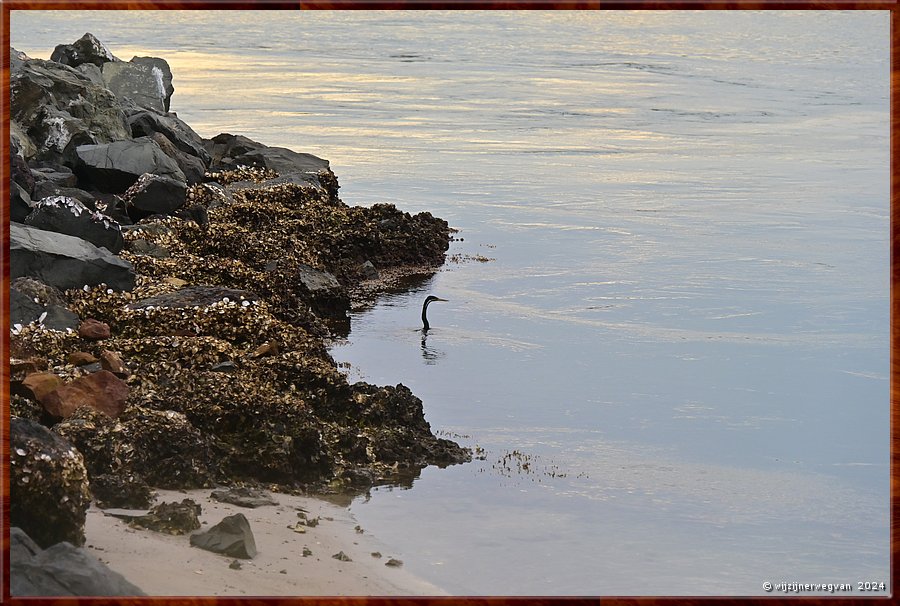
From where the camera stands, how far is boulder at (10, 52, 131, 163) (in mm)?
16672

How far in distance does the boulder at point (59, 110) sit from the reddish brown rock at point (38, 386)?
7.57m

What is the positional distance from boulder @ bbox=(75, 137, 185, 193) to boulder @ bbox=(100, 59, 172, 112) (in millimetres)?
5858

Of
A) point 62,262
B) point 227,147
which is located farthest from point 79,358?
point 227,147

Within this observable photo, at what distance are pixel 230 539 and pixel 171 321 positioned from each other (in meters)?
4.25

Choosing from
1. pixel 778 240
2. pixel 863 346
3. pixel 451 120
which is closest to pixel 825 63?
pixel 451 120

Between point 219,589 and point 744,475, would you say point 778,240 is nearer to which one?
point 744,475

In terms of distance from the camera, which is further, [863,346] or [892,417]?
[863,346]

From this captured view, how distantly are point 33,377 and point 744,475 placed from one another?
607 centimetres

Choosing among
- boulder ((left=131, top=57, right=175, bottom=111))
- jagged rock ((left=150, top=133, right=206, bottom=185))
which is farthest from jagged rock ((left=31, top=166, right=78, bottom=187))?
boulder ((left=131, top=57, right=175, bottom=111))

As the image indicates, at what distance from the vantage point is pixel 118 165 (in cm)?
1614

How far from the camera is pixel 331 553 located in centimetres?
820

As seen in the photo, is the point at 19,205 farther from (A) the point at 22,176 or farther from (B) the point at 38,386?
(B) the point at 38,386

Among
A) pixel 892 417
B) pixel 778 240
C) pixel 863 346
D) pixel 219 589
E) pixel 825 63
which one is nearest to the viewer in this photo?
pixel 892 417

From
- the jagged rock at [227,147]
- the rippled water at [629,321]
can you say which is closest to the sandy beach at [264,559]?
the rippled water at [629,321]
